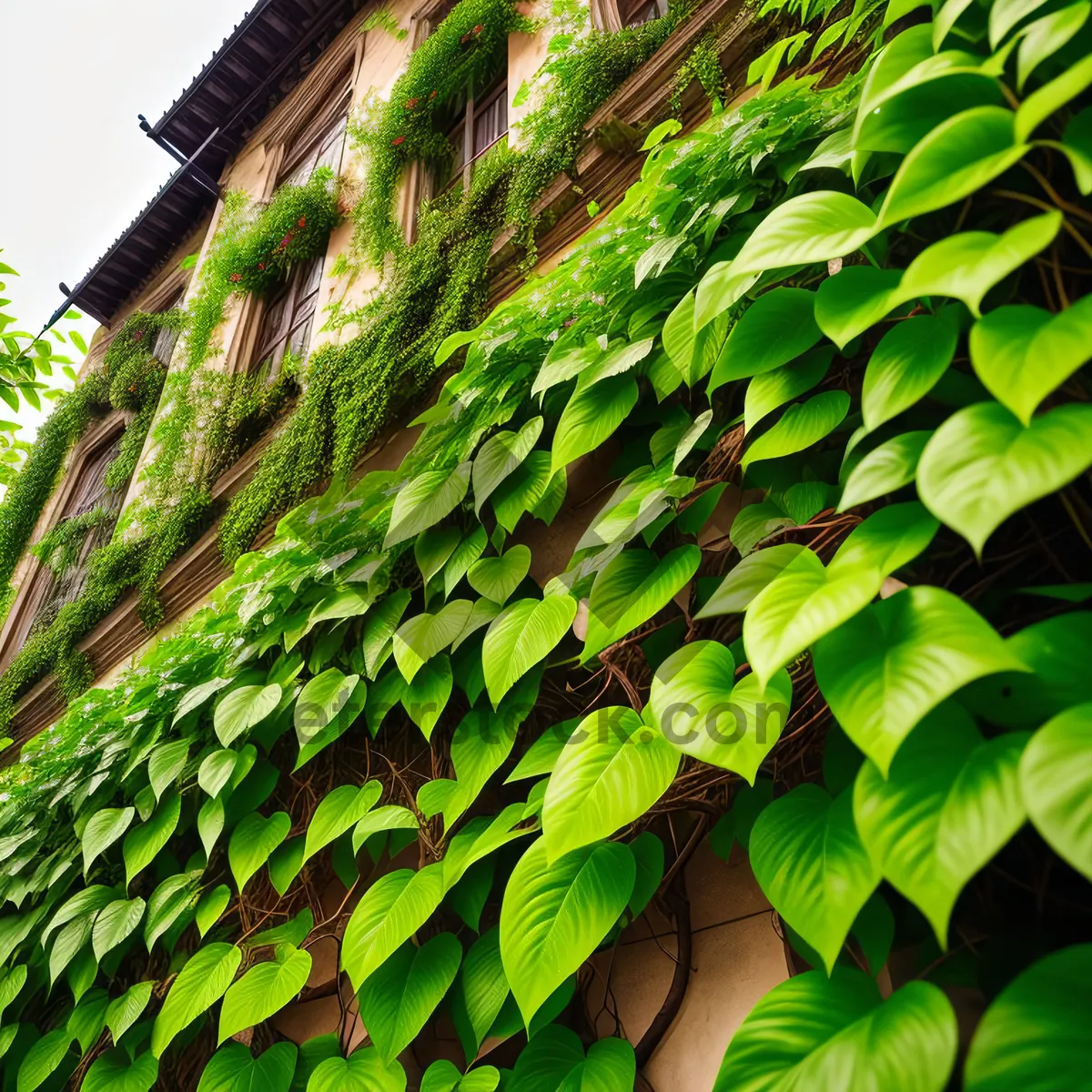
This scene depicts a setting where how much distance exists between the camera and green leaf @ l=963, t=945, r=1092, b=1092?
0.65 meters

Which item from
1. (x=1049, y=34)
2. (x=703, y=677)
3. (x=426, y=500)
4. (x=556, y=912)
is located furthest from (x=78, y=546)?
(x=1049, y=34)

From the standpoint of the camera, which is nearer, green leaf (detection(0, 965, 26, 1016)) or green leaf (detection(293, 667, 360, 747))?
green leaf (detection(293, 667, 360, 747))

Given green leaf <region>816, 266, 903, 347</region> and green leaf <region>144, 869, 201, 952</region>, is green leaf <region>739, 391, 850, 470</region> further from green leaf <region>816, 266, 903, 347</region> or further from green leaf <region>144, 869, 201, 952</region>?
green leaf <region>144, 869, 201, 952</region>

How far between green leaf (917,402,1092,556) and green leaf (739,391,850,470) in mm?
415

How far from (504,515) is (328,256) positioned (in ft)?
13.1

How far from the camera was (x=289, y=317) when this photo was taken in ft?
17.3

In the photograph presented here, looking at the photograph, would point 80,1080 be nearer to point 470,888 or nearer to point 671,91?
point 470,888

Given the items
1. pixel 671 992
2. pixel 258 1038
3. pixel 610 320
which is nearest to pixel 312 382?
pixel 610 320

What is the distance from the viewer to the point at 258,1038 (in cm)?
176

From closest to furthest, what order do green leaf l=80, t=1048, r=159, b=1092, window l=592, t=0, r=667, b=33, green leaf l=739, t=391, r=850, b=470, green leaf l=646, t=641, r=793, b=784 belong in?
green leaf l=646, t=641, r=793, b=784, green leaf l=739, t=391, r=850, b=470, green leaf l=80, t=1048, r=159, b=1092, window l=592, t=0, r=667, b=33

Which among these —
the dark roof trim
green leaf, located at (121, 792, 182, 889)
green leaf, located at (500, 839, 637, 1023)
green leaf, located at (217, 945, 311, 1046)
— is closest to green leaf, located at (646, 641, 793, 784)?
green leaf, located at (500, 839, 637, 1023)

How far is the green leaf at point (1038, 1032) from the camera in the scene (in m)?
0.65

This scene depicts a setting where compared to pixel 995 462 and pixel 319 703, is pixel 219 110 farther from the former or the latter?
pixel 995 462

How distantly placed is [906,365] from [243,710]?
168 centimetres
